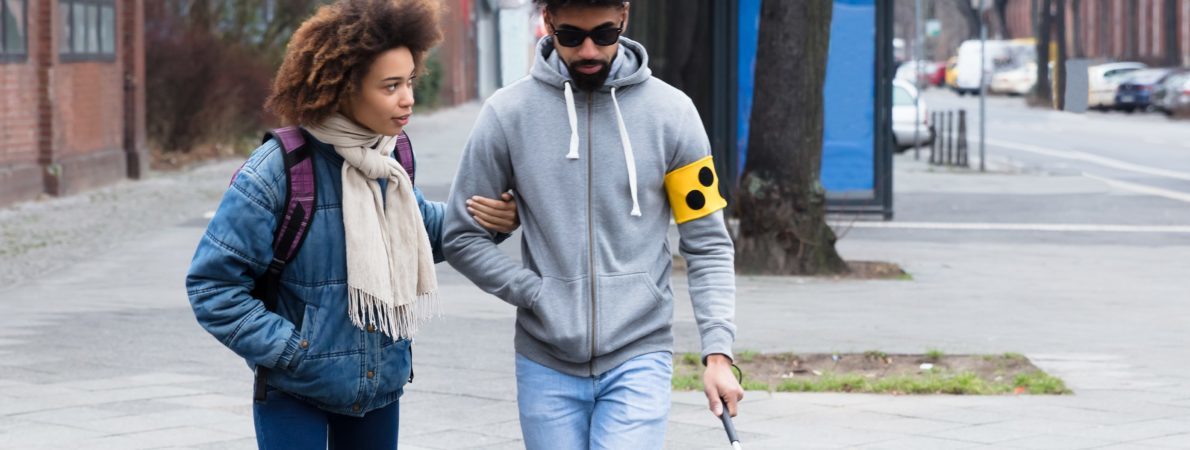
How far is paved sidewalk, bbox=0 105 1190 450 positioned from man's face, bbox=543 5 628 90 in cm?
298

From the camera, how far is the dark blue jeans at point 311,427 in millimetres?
3598

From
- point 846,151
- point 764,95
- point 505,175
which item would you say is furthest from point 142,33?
point 505,175

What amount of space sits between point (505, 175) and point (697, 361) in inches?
185

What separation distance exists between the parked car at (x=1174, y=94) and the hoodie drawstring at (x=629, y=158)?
142 feet

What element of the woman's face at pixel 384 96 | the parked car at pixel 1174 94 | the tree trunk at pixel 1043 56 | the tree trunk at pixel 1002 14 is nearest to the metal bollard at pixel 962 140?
the tree trunk at pixel 1043 56

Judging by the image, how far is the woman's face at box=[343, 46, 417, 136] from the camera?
3.53m

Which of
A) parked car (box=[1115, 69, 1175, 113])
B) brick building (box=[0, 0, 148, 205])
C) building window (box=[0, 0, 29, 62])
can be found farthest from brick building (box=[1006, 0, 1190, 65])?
building window (box=[0, 0, 29, 62])

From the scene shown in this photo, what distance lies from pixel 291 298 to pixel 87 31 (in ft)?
62.7

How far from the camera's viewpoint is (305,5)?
3139 centimetres

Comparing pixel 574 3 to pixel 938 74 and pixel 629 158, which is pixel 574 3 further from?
pixel 938 74

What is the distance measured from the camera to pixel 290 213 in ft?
11.5

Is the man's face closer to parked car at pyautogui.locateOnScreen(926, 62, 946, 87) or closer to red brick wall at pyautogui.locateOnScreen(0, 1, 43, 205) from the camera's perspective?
red brick wall at pyautogui.locateOnScreen(0, 1, 43, 205)

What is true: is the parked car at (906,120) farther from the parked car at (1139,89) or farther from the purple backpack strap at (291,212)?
the purple backpack strap at (291,212)

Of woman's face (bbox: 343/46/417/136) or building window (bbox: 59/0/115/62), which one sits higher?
building window (bbox: 59/0/115/62)
